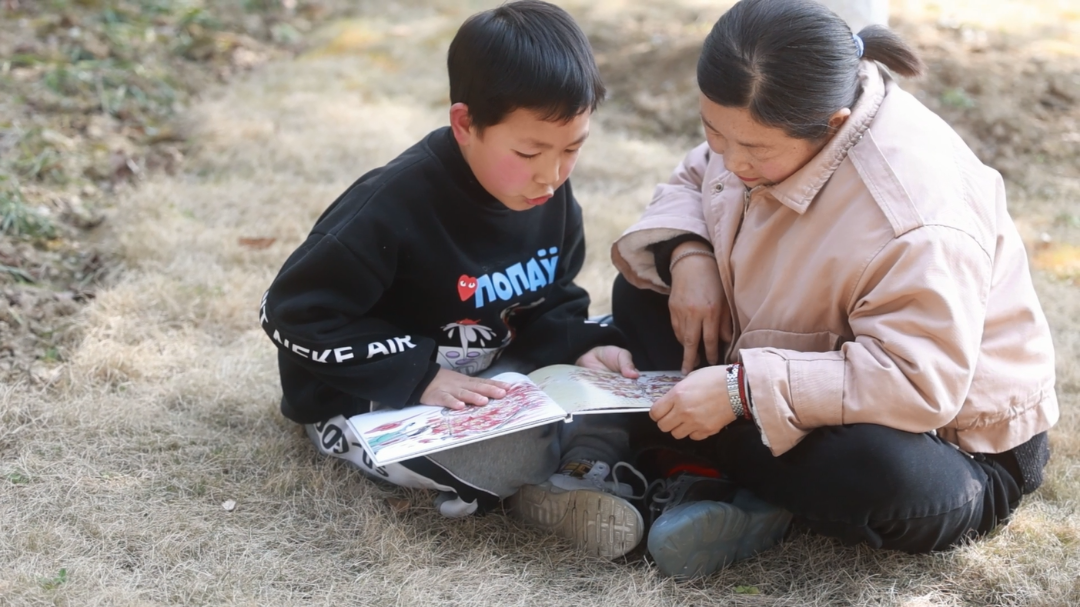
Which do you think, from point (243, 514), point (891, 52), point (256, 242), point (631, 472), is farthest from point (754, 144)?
point (256, 242)

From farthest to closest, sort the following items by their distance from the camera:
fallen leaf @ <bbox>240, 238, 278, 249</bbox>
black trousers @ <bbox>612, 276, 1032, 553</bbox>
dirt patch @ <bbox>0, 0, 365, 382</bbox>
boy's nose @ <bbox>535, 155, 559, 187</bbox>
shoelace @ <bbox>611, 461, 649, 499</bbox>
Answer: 1. fallen leaf @ <bbox>240, 238, 278, 249</bbox>
2. dirt patch @ <bbox>0, 0, 365, 382</bbox>
3. shoelace @ <bbox>611, 461, 649, 499</bbox>
4. boy's nose @ <bbox>535, 155, 559, 187</bbox>
5. black trousers @ <bbox>612, 276, 1032, 553</bbox>

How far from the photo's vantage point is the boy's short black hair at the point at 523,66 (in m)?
2.02

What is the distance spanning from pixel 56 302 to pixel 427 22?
4.13 metres

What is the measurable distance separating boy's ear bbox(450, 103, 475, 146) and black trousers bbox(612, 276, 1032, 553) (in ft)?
2.85

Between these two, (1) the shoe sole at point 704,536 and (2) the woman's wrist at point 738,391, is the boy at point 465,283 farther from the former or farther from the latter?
(2) the woman's wrist at point 738,391

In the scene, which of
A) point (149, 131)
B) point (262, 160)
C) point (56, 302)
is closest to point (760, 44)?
A: point (56, 302)

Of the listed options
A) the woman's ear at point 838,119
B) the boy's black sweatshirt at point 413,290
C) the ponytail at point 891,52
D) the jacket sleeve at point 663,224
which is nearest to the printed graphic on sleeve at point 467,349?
the boy's black sweatshirt at point 413,290

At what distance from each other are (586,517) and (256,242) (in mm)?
1980

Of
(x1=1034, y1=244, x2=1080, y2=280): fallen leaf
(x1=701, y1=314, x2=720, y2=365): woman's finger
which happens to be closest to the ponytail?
(x1=701, y1=314, x2=720, y2=365): woman's finger

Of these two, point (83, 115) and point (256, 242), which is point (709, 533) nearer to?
point (256, 242)

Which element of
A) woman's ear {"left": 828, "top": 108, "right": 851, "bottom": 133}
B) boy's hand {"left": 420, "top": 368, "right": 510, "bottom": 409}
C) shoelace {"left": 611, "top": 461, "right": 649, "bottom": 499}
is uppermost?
woman's ear {"left": 828, "top": 108, "right": 851, "bottom": 133}

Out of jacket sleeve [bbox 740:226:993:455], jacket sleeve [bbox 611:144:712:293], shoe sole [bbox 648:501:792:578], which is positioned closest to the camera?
jacket sleeve [bbox 740:226:993:455]

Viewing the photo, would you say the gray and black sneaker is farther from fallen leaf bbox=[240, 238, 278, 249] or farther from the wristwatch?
fallen leaf bbox=[240, 238, 278, 249]

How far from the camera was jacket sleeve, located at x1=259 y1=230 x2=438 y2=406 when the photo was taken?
2080mm
